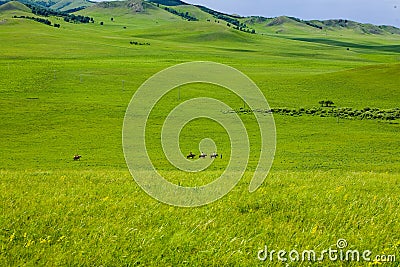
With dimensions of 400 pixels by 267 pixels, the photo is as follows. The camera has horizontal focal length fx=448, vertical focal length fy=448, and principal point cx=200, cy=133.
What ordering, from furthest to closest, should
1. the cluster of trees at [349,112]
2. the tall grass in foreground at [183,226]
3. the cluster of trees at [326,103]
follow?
1. the cluster of trees at [326,103]
2. the cluster of trees at [349,112]
3. the tall grass in foreground at [183,226]

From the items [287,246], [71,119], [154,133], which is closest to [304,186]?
[287,246]

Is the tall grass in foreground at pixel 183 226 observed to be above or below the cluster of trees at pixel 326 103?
above

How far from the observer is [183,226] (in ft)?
26.0

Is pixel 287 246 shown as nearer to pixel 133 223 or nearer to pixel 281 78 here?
pixel 133 223

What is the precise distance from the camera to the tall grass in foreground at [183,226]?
6.75 metres

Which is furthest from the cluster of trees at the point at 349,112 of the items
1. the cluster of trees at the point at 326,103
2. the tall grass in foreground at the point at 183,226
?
the tall grass in foreground at the point at 183,226

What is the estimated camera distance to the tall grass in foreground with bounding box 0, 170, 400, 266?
6.75m

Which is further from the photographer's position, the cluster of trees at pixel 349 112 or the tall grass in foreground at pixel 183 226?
the cluster of trees at pixel 349 112

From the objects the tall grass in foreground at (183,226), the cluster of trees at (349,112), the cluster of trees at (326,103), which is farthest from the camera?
the cluster of trees at (326,103)

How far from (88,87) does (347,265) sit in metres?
81.9

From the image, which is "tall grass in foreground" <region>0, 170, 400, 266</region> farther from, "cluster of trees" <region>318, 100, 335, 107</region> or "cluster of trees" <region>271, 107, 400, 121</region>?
"cluster of trees" <region>318, 100, 335, 107</region>

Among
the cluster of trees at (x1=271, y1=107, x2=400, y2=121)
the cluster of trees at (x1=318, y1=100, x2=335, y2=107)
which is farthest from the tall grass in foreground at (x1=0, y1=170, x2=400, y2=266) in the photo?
the cluster of trees at (x1=318, y1=100, x2=335, y2=107)

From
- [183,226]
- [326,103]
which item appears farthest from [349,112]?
[183,226]

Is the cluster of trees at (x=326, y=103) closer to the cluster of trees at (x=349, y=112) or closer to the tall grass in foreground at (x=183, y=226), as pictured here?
the cluster of trees at (x=349, y=112)
